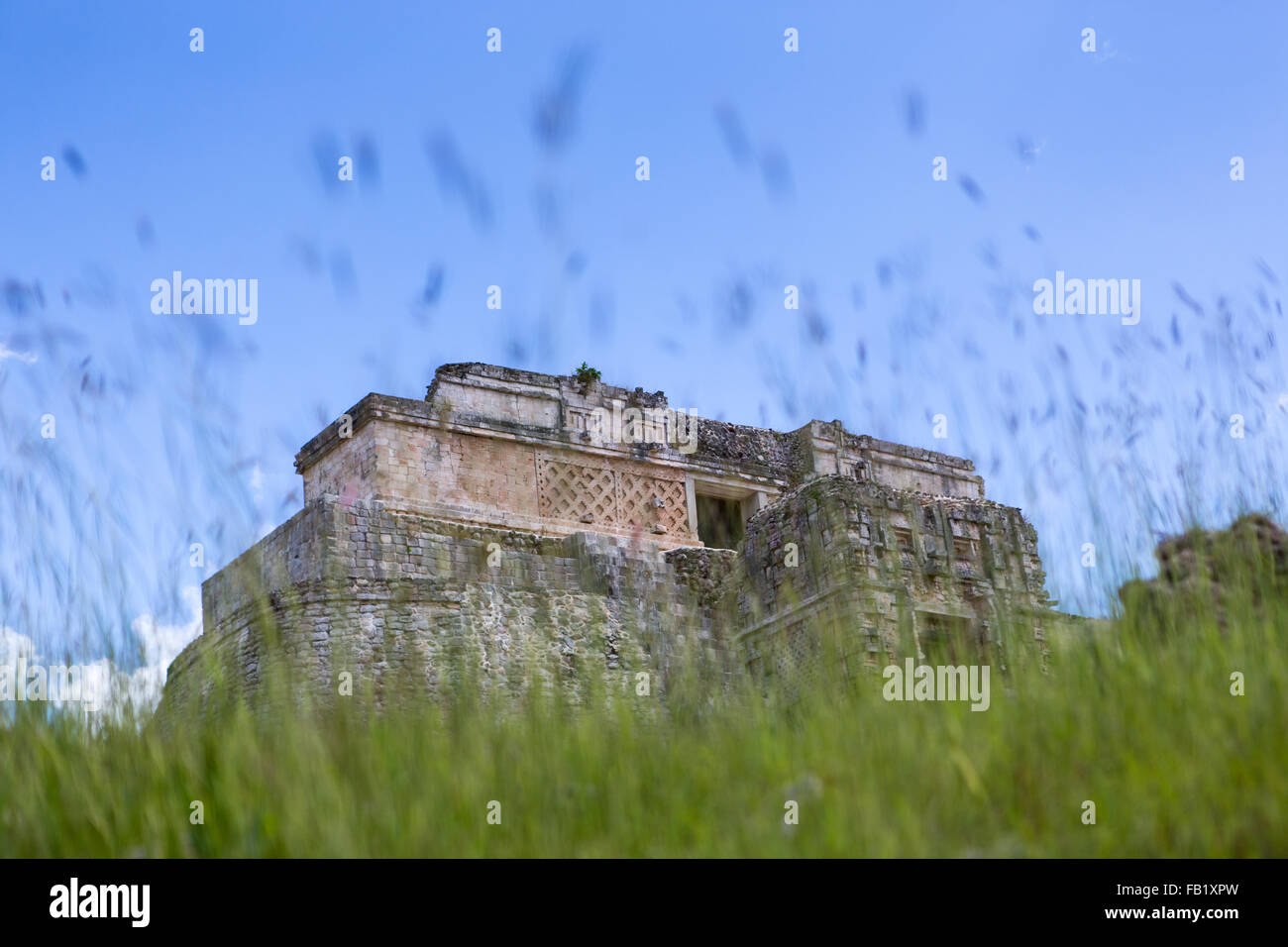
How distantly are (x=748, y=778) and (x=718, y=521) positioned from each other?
47.1ft

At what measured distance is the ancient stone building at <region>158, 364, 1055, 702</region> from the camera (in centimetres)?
907

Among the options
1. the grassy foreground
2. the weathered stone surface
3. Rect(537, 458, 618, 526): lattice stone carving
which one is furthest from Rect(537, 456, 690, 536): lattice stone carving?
the grassy foreground

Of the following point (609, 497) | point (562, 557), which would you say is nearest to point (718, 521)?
point (609, 497)

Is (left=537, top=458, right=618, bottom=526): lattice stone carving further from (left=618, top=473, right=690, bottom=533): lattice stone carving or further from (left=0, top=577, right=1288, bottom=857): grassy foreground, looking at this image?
(left=0, top=577, right=1288, bottom=857): grassy foreground

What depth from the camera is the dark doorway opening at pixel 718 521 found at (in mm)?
17422

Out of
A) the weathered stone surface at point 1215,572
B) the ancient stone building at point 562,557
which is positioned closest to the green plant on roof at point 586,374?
the ancient stone building at point 562,557

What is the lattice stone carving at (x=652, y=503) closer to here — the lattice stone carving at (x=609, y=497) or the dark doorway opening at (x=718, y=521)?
the lattice stone carving at (x=609, y=497)

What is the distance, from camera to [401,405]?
1380 cm

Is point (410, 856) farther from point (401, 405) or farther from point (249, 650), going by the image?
point (401, 405)

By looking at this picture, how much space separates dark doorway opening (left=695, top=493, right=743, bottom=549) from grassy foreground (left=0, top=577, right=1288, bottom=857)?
13.5 metres

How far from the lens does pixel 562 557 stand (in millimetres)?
11195

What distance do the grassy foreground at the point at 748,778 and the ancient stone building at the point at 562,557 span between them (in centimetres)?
104
